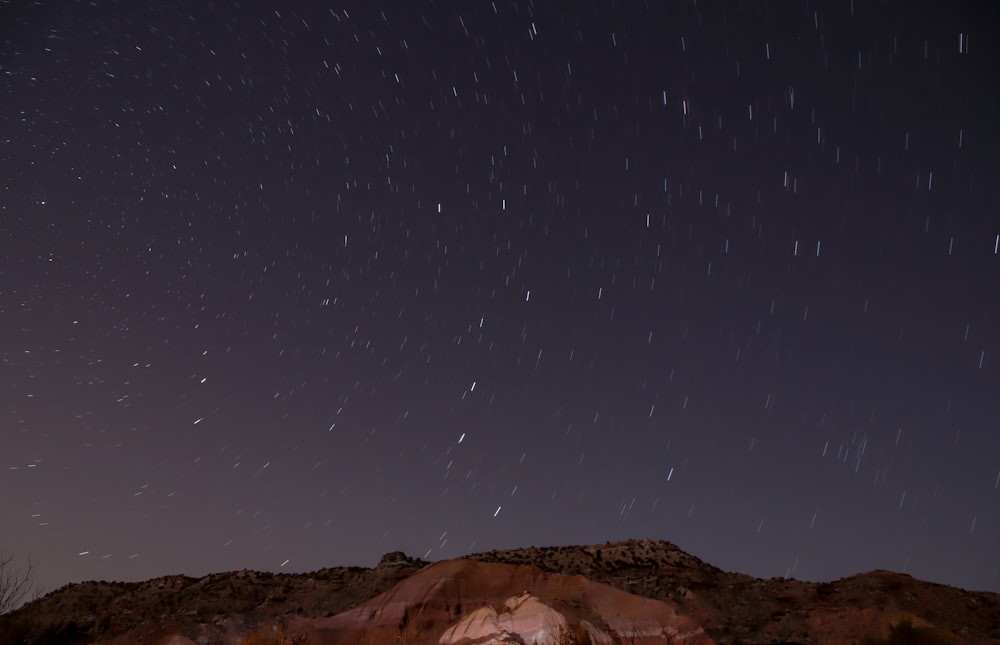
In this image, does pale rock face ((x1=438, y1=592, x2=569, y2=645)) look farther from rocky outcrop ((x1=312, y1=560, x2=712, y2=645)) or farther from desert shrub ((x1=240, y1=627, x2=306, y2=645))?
desert shrub ((x1=240, y1=627, x2=306, y2=645))

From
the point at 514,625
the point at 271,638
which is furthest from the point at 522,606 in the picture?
the point at 271,638

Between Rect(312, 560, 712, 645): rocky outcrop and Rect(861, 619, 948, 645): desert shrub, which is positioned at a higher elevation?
Rect(312, 560, 712, 645): rocky outcrop

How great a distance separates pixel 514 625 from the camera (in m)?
34.2

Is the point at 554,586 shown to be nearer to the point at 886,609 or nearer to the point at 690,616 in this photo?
the point at 690,616

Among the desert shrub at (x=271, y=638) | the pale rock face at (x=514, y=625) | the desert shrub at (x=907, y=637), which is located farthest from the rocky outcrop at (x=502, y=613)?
the desert shrub at (x=907, y=637)

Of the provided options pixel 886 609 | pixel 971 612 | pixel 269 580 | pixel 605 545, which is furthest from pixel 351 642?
pixel 971 612

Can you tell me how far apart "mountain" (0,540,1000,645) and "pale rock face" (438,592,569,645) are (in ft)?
0.22

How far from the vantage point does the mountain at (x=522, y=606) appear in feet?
106

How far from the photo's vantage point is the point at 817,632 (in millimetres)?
31500

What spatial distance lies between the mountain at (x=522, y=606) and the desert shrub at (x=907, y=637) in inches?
2.3

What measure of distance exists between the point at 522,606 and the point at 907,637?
1650cm

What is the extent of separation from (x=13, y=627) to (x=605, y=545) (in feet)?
109

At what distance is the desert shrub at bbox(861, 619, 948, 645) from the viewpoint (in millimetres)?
28984

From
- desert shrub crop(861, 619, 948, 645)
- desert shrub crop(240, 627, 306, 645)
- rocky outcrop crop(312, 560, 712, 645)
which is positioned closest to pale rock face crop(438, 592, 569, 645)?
rocky outcrop crop(312, 560, 712, 645)
